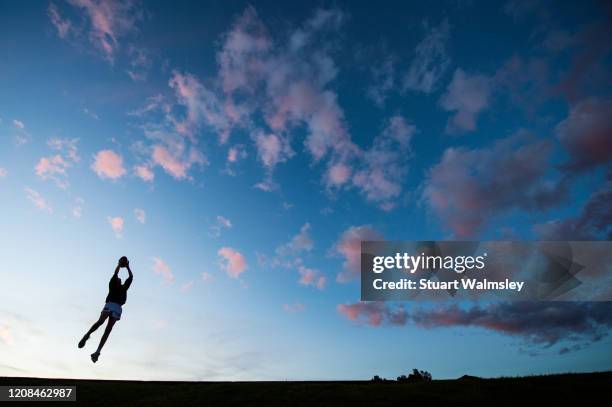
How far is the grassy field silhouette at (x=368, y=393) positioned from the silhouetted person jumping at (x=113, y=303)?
388cm

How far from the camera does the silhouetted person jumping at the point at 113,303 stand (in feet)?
44.7

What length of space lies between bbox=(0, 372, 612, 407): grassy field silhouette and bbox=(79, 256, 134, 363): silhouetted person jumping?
12.7 feet

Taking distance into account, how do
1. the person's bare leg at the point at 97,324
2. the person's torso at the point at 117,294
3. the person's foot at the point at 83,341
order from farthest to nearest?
the person's torso at the point at 117,294
the person's bare leg at the point at 97,324
the person's foot at the point at 83,341

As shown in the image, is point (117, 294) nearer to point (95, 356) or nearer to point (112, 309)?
point (112, 309)

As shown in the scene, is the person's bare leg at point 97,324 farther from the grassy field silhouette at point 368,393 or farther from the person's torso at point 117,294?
the grassy field silhouette at point 368,393

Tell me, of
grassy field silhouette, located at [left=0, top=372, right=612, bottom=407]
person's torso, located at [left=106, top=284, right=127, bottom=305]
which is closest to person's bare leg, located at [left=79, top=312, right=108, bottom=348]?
person's torso, located at [left=106, top=284, right=127, bottom=305]

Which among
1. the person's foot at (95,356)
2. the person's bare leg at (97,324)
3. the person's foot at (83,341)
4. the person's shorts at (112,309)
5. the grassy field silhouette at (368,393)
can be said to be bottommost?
the grassy field silhouette at (368,393)

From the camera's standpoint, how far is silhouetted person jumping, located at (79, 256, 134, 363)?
1363cm

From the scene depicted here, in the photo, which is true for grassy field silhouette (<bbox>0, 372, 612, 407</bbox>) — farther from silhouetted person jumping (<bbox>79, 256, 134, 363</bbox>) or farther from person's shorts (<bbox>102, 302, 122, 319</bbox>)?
person's shorts (<bbox>102, 302, 122, 319</bbox>)

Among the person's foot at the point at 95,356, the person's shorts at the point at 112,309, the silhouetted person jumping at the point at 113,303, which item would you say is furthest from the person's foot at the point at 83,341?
the person's shorts at the point at 112,309

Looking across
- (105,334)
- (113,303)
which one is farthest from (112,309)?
(105,334)

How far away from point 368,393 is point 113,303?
9182 mm

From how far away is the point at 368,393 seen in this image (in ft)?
50.0

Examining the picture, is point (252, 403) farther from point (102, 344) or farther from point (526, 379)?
point (526, 379)
